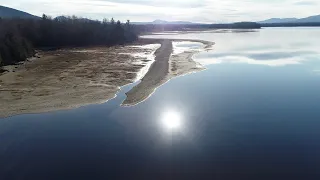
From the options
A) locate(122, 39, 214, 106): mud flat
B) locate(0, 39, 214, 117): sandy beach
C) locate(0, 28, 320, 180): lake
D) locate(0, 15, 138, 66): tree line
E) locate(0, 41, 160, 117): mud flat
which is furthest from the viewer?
locate(0, 15, 138, 66): tree line

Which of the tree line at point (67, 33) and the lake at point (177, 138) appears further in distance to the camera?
the tree line at point (67, 33)

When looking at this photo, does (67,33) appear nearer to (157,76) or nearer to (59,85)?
(157,76)

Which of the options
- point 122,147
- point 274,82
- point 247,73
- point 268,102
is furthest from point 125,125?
point 247,73

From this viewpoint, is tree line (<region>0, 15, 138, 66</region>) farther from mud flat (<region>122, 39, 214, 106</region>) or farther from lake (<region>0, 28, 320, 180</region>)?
lake (<region>0, 28, 320, 180</region>)

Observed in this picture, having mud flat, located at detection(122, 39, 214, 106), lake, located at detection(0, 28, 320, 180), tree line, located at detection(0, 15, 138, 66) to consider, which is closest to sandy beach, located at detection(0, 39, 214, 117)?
mud flat, located at detection(122, 39, 214, 106)

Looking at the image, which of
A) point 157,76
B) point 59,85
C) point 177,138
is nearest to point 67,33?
point 157,76

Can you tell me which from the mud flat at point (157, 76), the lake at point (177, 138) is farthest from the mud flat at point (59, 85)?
the lake at point (177, 138)

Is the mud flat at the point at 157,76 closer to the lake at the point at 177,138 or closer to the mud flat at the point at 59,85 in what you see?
the lake at the point at 177,138

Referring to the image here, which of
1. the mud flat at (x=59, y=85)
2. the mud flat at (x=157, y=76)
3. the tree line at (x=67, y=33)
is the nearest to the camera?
the mud flat at (x=59, y=85)

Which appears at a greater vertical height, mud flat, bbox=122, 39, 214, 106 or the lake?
the lake
